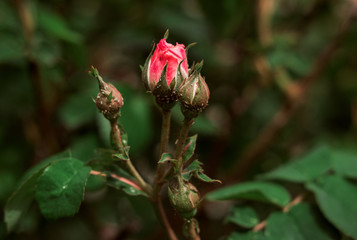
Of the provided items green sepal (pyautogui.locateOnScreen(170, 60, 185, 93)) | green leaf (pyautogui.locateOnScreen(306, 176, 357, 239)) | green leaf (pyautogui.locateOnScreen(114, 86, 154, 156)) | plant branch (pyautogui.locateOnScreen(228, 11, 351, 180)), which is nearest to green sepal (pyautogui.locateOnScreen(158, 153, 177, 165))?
green sepal (pyautogui.locateOnScreen(170, 60, 185, 93))

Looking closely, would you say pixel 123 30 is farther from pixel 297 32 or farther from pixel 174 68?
pixel 174 68

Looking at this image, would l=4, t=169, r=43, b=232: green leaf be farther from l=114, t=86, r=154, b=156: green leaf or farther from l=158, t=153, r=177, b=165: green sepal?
l=114, t=86, r=154, b=156: green leaf

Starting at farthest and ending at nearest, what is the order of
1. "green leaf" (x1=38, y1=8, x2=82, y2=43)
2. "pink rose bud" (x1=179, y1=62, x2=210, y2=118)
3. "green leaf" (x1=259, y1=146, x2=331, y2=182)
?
1. "green leaf" (x1=38, y1=8, x2=82, y2=43)
2. "green leaf" (x1=259, y1=146, x2=331, y2=182)
3. "pink rose bud" (x1=179, y1=62, x2=210, y2=118)

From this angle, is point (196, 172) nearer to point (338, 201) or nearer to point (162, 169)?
point (162, 169)

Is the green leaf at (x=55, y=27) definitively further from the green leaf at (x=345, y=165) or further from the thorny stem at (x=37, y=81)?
the green leaf at (x=345, y=165)

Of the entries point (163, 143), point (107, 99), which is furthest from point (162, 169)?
point (107, 99)

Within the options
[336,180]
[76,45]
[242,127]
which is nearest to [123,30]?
[76,45]
